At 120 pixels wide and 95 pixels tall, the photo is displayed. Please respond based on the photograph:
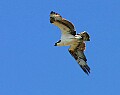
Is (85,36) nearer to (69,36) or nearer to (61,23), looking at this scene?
(69,36)

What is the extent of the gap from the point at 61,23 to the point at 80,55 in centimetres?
380

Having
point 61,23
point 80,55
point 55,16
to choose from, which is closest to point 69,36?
point 61,23

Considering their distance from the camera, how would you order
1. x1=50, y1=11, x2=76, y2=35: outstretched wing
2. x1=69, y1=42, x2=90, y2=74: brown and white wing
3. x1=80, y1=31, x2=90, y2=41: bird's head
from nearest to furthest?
x1=80, y1=31, x2=90, y2=41: bird's head, x1=50, y1=11, x2=76, y2=35: outstretched wing, x1=69, y1=42, x2=90, y2=74: brown and white wing

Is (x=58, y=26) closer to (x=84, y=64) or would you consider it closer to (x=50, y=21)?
(x=50, y=21)

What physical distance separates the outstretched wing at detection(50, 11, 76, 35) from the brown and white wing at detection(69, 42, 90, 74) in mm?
2158

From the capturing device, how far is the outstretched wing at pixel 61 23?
111ft

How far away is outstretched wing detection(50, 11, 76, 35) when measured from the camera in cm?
3378

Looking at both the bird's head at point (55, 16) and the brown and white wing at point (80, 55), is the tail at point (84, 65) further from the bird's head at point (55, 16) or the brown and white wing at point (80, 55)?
the bird's head at point (55, 16)

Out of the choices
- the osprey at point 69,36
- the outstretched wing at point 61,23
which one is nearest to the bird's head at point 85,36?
the osprey at point 69,36

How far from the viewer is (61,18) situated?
111 ft

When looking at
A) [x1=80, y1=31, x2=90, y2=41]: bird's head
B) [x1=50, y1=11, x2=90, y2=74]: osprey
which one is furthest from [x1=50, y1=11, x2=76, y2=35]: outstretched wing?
[x1=80, y1=31, x2=90, y2=41]: bird's head

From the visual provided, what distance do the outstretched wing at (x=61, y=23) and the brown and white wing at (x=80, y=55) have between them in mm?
2158

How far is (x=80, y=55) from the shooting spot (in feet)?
121

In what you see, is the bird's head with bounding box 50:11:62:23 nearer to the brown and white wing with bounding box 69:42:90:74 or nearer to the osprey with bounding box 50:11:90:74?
the osprey with bounding box 50:11:90:74
